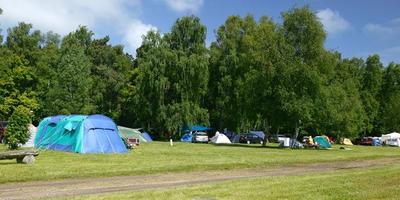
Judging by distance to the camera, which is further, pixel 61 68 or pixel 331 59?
pixel 61 68

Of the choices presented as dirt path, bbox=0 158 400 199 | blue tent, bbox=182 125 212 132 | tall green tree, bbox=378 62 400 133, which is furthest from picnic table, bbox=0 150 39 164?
tall green tree, bbox=378 62 400 133

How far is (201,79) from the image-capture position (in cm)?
5672

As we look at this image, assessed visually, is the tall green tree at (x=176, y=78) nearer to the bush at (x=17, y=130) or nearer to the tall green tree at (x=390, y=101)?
the bush at (x=17, y=130)

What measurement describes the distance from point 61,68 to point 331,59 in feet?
101

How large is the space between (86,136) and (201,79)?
1198 inches

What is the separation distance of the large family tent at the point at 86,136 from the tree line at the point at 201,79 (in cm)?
1423

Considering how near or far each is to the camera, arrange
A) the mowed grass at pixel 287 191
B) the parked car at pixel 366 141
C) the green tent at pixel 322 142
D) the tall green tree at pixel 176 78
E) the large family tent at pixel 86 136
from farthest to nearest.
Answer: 1. the parked car at pixel 366 141
2. the tall green tree at pixel 176 78
3. the green tent at pixel 322 142
4. the large family tent at pixel 86 136
5. the mowed grass at pixel 287 191

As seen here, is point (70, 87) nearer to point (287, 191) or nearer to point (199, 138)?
point (199, 138)

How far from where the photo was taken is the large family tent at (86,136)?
27.1m

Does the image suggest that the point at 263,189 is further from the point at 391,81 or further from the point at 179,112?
the point at 391,81

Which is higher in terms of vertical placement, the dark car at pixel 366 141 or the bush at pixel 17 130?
the dark car at pixel 366 141

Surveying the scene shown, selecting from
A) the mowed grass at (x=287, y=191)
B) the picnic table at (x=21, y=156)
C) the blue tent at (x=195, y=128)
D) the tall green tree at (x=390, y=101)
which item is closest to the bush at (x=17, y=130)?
the picnic table at (x=21, y=156)

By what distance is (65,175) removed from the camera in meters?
16.1

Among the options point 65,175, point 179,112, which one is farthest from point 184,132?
point 65,175
